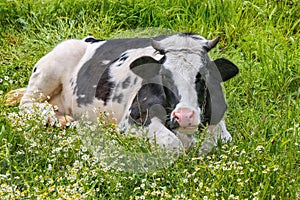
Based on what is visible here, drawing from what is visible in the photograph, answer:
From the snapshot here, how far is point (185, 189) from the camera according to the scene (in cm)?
507

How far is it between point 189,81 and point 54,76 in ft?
6.43

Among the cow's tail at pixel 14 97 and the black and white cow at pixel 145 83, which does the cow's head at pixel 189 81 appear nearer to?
the black and white cow at pixel 145 83

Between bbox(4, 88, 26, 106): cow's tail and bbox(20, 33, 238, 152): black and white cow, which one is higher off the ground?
bbox(20, 33, 238, 152): black and white cow

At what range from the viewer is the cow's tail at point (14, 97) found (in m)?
7.36

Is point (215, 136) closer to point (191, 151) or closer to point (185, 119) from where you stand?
point (191, 151)

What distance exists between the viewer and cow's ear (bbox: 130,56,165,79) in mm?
6145

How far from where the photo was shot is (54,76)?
730 cm

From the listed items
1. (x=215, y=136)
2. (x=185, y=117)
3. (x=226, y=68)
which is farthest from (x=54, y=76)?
(x=185, y=117)

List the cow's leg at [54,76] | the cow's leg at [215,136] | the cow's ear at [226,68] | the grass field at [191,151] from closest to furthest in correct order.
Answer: the grass field at [191,151] → the cow's leg at [215,136] → the cow's ear at [226,68] → the cow's leg at [54,76]

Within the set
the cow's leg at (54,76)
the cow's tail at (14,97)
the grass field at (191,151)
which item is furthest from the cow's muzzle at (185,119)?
the cow's tail at (14,97)

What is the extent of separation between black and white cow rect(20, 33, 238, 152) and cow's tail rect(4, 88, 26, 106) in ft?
0.50

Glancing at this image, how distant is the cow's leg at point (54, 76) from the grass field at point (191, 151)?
11.1 inches

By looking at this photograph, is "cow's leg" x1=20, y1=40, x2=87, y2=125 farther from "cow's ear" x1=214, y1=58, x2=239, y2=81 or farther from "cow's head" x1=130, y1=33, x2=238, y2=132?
"cow's ear" x1=214, y1=58, x2=239, y2=81

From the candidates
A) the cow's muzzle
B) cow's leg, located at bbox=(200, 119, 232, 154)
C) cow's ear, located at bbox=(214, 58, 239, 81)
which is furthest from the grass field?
cow's ear, located at bbox=(214, 58, 239, 81)
